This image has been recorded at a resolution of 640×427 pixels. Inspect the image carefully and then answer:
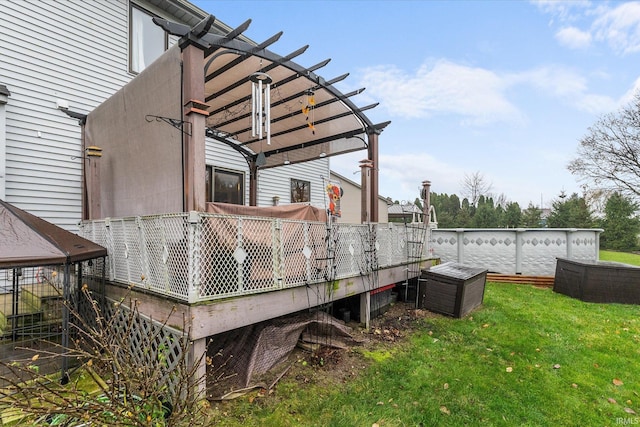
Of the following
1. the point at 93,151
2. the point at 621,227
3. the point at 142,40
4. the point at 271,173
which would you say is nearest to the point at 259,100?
the point at 93,151

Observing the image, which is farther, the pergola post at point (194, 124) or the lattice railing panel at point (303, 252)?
the lattice railing panel at point (303, 252)

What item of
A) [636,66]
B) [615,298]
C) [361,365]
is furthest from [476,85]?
[361,365]

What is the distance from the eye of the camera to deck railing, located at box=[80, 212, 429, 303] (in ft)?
10.6

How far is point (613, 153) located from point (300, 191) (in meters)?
19.3

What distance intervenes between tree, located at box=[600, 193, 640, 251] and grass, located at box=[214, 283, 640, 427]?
72.1ft

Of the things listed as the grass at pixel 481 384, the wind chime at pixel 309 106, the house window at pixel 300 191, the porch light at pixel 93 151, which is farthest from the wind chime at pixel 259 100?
the house window at pixel 300 191

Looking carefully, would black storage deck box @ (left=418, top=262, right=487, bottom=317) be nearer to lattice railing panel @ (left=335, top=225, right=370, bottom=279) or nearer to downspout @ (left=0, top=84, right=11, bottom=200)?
lattice railing panel @ (left=335, top=225, right=370, bottom=279)

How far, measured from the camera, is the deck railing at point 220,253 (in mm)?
3232

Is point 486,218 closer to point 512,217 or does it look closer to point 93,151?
point 512,217

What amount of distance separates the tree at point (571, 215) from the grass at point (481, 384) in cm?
2316

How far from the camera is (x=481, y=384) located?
12.4ft

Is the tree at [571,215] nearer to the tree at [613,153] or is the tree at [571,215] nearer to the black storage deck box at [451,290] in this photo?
the tree at [613,153]

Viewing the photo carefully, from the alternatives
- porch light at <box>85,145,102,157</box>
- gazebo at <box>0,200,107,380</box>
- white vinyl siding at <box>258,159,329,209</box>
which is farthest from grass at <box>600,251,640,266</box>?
porch light at <box>85,145,102,157</box>

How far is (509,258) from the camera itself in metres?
9.48
